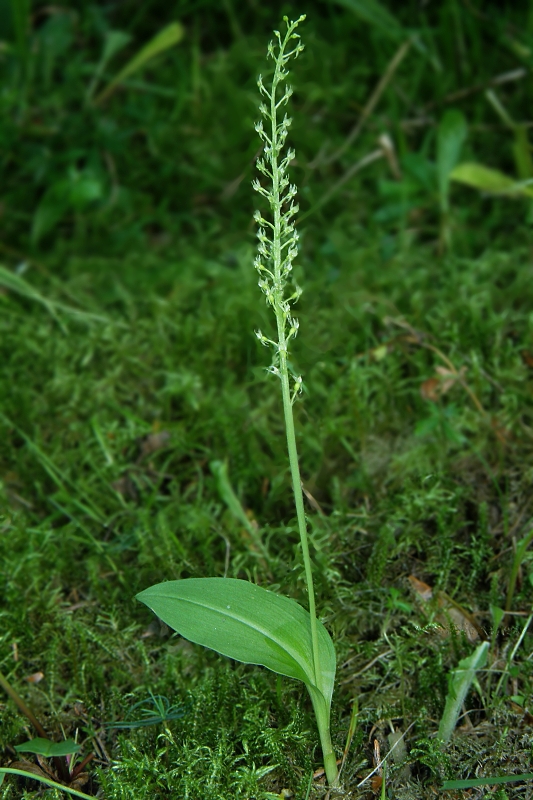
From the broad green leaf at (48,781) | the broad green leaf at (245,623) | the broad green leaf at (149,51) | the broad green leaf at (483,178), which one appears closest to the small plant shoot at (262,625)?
the broad green leaf at (245,623)

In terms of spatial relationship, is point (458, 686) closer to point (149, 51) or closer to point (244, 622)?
point (244, 622)

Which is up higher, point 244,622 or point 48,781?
point 244,622

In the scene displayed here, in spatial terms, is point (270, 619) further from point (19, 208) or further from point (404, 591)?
point (19, 208)

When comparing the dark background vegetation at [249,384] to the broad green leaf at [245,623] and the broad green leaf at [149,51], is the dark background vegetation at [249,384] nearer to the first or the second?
the broad green leaf at [149,51]

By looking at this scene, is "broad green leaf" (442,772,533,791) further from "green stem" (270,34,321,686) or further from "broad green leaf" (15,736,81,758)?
"broad green leaf" (15,736,81,758)

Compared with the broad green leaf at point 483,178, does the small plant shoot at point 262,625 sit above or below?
below

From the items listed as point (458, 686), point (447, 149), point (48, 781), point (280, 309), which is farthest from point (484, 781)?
point (447, 149)
